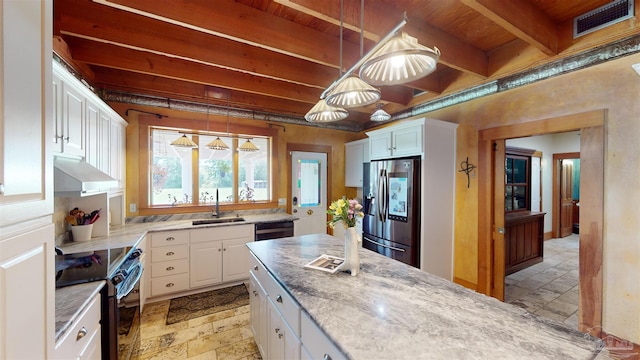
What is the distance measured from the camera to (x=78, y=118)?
2.05 m

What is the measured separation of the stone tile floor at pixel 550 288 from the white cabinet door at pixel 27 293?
408 centimetres

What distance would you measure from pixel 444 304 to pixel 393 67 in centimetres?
126

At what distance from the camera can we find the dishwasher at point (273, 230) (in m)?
3.53

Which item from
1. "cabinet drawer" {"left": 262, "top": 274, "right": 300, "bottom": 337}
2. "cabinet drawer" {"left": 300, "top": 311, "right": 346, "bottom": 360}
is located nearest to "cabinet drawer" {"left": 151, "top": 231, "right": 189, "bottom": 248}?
"cabinet drawer" {"left": 262, "top": 274, "right": 300, "bottom": 337}

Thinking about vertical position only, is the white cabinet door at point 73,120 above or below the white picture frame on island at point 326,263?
above

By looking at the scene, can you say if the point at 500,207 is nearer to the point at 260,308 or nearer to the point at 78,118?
the point at 260,308

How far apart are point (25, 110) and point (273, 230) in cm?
308

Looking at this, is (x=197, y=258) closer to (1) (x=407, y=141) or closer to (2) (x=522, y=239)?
(1) (x=407, y=141)

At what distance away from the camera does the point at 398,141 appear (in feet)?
10.8

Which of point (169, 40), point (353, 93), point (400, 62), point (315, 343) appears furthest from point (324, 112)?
point (169, 40)

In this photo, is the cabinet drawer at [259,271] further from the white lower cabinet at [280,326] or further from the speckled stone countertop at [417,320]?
the speckled stone countertop at [417,320]

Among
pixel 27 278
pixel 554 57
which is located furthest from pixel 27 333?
pixel 554 57

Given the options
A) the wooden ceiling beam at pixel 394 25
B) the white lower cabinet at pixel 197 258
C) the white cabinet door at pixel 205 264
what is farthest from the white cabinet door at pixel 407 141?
the white cabinet door at pixel 205 264

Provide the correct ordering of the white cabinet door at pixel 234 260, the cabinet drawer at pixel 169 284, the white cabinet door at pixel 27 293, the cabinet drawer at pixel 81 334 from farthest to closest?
the white cabinet door at pixel 234 260 → the cabinet drawer at pixel 169 284 → the cabinet drawer at pixel 81 334 → the white cabinet door at pixel 27 293
